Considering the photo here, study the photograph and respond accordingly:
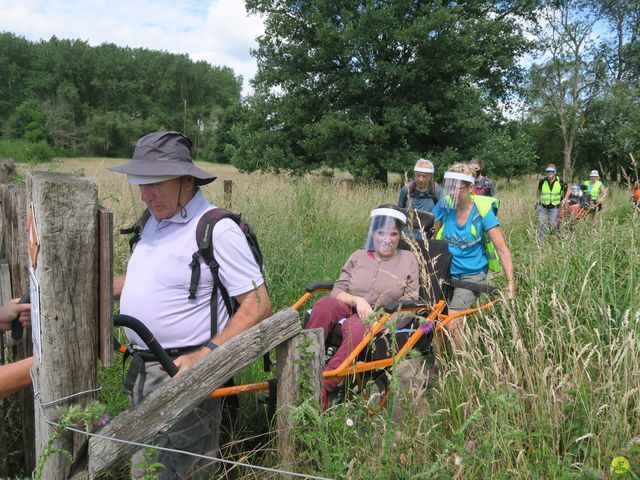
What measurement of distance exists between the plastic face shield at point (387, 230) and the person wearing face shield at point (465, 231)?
0.77 meters

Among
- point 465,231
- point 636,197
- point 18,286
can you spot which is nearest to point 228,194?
point 465,231

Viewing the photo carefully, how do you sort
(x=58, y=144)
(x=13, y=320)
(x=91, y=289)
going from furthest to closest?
1. (x=58, y=144)
2. (x=13, y=320)
3. (x=91, y=289)

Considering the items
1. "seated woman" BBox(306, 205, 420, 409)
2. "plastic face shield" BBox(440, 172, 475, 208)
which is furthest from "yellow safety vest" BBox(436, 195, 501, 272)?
"seated woman" BBox(306, 205, 420, 409)

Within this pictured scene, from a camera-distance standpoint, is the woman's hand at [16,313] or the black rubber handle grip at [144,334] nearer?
the black rubber handle grip at [144,334]

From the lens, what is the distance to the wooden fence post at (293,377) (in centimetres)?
236

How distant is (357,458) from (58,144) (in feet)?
183

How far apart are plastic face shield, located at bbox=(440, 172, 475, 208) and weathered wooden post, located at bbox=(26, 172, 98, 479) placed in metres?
3.52

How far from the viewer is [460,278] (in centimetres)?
476

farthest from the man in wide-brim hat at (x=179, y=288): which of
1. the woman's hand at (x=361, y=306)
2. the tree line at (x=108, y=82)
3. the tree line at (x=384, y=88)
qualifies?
the tree line at (x=108, y=82)

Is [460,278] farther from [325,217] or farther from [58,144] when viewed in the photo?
[58,144]

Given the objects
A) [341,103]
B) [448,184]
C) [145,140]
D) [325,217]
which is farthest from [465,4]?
[145,140]

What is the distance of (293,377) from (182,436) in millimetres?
586

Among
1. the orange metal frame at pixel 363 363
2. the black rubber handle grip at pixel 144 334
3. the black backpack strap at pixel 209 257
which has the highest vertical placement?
the black backpack strap at pixel 209 257

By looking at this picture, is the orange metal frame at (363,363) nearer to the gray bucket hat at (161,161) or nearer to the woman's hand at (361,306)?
the woman's hand at (361,306)
